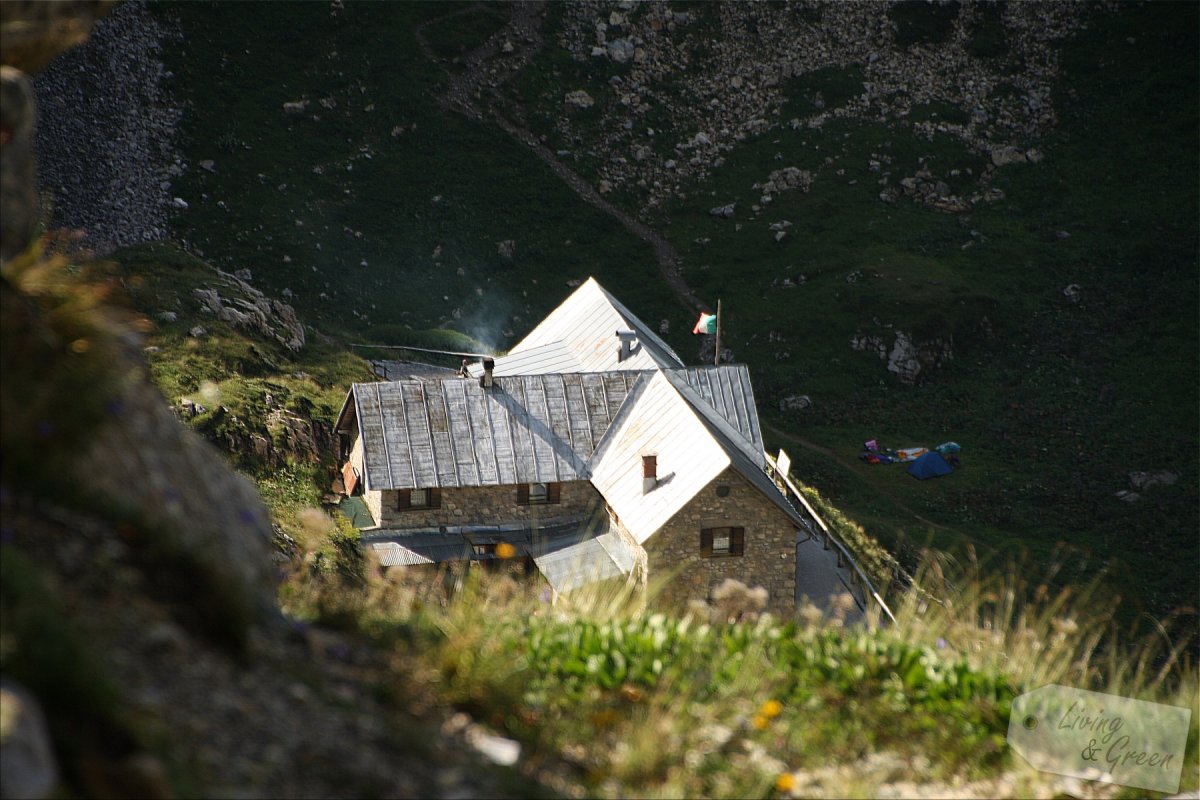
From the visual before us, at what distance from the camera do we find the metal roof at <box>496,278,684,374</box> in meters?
36.5

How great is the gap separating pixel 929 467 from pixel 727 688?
41577 mm

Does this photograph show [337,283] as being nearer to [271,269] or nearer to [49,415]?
[271,269]

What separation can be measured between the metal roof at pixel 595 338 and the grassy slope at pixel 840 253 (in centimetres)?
1229

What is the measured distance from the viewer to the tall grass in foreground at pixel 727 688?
8.57m

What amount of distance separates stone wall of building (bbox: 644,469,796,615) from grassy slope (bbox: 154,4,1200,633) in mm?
16131

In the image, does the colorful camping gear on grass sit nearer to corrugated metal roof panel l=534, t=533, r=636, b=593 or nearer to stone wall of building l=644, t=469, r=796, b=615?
stone wall of building l=644, t=469, r=796, b=615

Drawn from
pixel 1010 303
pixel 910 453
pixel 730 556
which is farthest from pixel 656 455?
pixel 1010 303

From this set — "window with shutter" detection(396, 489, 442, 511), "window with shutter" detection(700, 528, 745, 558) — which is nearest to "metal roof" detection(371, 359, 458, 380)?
"window with shutter" detection(396, 489, 442, 511)

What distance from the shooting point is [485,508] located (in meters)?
31.8

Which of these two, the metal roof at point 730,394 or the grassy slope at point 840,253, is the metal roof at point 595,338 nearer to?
the metal roof at point 730,394

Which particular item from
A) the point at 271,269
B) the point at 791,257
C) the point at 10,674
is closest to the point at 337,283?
the point at 271,269

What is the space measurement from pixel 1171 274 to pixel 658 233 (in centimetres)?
3107

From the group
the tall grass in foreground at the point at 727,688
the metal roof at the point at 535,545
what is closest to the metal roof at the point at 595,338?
the metal roof at the point at 535,545

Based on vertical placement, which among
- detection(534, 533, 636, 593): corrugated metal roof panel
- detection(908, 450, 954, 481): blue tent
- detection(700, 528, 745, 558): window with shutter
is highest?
detection(908, 450, 954, 481): blue tent
